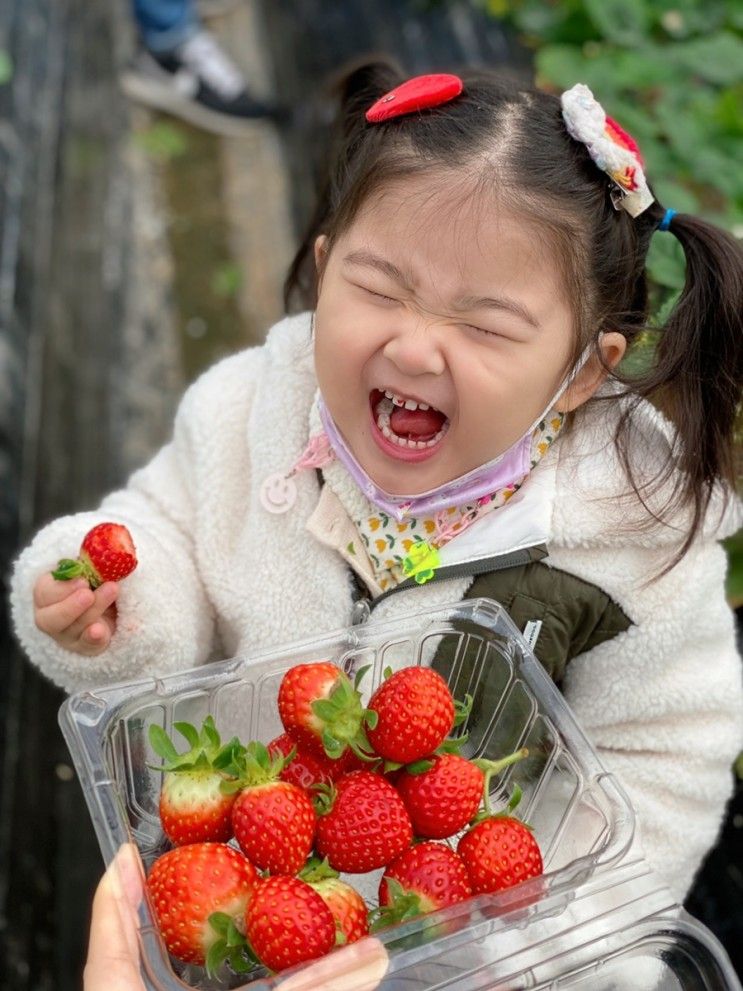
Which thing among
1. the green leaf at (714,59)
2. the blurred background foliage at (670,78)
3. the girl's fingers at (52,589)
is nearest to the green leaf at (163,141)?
the blurred background foliage at (670,78)

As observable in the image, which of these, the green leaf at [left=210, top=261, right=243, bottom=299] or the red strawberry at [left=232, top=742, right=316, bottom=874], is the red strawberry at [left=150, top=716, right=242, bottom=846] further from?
the green leaf at [left=210, top=261, right=243, bottom=299]

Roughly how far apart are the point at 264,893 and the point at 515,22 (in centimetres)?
288

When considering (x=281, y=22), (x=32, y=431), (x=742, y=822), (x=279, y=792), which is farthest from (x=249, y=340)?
(x=279, y=792)

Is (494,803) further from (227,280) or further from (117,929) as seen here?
(227,280)

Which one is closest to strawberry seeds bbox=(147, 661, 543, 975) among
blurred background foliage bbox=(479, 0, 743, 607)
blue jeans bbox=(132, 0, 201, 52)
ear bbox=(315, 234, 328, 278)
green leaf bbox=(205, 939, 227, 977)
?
green leaf bbox=(205, 939, 227, 977)

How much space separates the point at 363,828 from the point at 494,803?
0.79 feet

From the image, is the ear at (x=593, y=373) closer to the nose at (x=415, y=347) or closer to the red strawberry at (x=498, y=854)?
the nose at (x=415, y=347)

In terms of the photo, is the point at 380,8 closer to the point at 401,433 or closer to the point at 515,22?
the point at 515,22

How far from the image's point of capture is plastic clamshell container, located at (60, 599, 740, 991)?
918mm

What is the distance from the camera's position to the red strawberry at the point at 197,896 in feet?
3.01

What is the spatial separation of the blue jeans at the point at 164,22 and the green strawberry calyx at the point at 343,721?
11.6ft

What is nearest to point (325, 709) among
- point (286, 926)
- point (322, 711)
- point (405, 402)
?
point (322, 711)

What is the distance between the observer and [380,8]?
12.0 ft

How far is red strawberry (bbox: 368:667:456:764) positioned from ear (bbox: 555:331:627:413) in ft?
1.32
